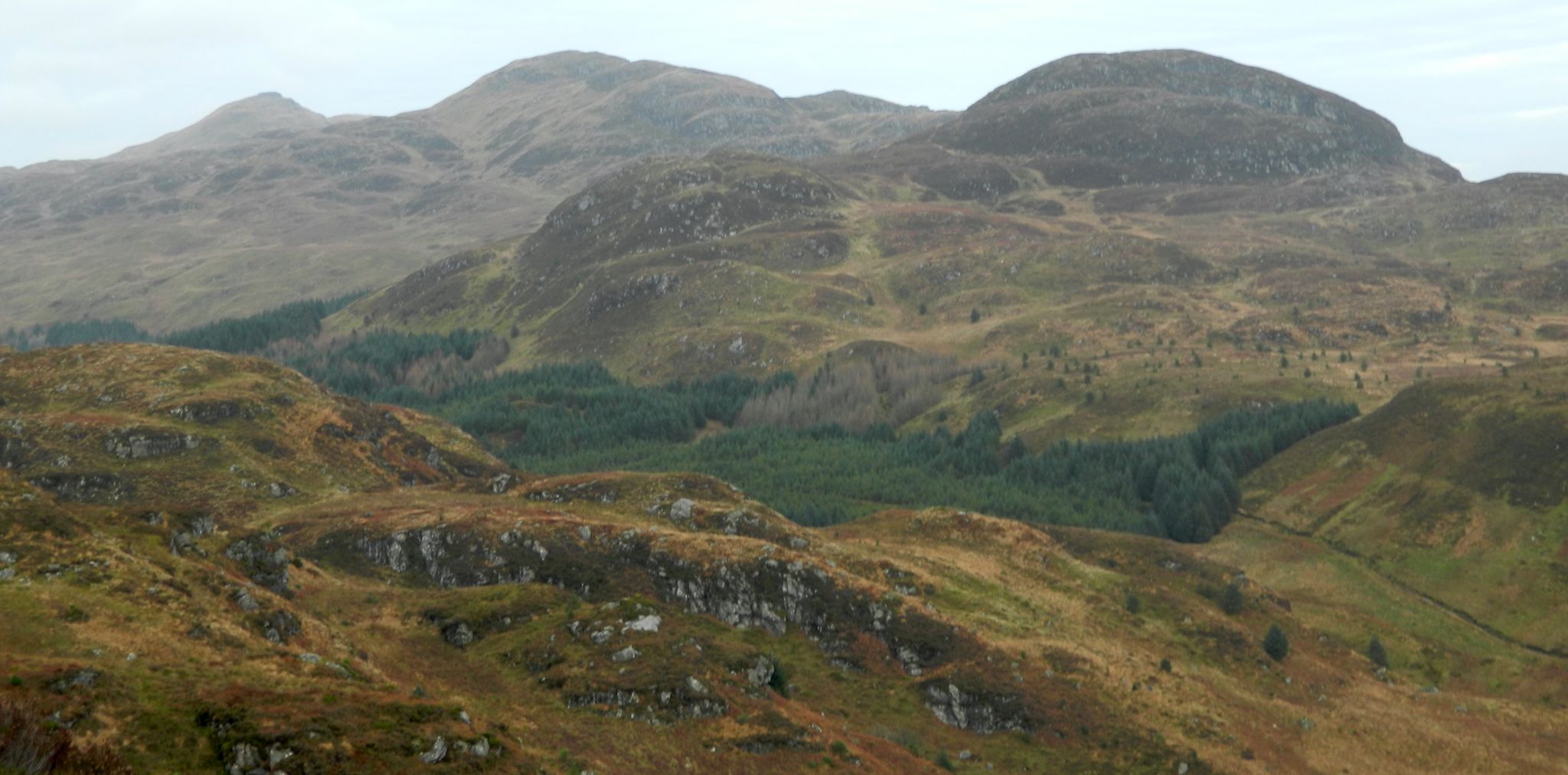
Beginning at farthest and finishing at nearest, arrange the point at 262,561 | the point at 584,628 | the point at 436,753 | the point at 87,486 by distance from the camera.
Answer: the point at 87,486 < the point at 262,561 < the point at 584,628 < the point at 436,753

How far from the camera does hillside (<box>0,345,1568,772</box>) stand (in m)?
33.2

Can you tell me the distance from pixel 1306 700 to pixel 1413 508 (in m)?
64.2

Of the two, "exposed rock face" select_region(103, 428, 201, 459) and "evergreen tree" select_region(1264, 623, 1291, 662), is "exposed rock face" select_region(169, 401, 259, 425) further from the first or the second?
"evergreen tree" select_region(1264, 623, 1291, 662)

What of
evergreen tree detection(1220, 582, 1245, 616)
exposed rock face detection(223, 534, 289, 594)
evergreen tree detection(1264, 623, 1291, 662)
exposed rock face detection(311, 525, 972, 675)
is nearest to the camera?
exposed rock face detection(223, 534, 289, 594)

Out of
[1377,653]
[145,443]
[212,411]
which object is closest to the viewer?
[1377,653]

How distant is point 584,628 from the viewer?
50.0m

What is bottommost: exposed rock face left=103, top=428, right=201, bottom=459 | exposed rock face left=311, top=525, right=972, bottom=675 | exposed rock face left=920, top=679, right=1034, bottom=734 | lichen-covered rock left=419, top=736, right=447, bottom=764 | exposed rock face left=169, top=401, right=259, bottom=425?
exposed rock face left=920, top=679, right=1034, bottom=734

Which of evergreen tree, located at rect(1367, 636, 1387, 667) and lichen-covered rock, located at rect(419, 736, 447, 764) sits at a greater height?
lichen-covered rock, located at rect(419, 736, 447, 764)

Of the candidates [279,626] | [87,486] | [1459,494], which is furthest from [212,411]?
[1459,494]

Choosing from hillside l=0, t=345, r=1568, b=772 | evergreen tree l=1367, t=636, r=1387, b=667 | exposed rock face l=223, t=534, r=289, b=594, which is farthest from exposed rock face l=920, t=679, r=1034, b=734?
evergreen tree l=1367, t=636, r=1387, b=667

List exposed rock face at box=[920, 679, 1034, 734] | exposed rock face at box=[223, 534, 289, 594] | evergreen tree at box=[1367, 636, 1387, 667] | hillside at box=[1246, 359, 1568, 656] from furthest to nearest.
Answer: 1. hillside at box=[1246, 359, 1568, 656]
2. evergreen tree at box=[1367, 636, 1387, 667]
3. exposed rock face at box=[920, 679, 1034, 734]
4. exposed rock face at box=[223, 534, 289, 594]

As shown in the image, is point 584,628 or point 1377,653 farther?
point 1377,653

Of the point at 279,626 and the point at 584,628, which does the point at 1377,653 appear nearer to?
the point at 584,628

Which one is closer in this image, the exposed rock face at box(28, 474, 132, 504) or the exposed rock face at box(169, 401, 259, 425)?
the exposed rock face at box(28, 474, 132, 504)
